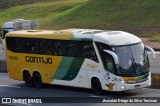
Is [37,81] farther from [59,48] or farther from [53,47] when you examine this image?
[59,48]

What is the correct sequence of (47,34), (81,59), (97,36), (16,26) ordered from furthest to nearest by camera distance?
1. (16,26)
2. (47,34)
3. (81,59)
4. (97,36)

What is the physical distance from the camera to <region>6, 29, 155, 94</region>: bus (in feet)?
66.4

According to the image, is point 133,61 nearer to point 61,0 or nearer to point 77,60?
point 77,60

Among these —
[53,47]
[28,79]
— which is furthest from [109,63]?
[28,79]

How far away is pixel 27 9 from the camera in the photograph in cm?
8781

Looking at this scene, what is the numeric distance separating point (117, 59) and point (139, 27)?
33342 millimetres

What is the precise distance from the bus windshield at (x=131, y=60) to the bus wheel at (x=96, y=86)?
3.97ft

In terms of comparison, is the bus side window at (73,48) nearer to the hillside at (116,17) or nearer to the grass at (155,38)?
the grass at (155,38)

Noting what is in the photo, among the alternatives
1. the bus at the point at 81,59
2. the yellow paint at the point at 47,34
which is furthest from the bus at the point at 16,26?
the yellow paint at the point at 47,34

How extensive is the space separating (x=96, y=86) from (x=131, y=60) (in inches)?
71.3

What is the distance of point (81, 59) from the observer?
21734mm

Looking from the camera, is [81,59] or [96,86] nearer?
[96,86]

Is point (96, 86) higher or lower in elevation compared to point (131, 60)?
lower

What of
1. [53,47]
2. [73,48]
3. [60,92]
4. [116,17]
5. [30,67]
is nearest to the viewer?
[73,48]
